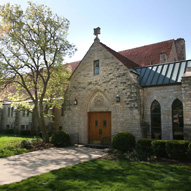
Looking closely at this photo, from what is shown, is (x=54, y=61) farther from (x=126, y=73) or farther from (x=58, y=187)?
(x=58, y=187)

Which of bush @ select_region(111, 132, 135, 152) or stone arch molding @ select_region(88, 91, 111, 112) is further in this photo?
stone arch molding @ select_region(88, 91, 111, 112)

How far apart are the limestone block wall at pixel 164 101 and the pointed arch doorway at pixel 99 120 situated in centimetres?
293

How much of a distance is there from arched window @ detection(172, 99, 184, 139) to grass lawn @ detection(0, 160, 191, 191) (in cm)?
386

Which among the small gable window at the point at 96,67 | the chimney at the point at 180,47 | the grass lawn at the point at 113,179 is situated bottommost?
the grass lawn at the point at 113,179

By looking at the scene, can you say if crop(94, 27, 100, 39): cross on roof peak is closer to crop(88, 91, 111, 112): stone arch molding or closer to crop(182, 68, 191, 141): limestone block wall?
crop(88, 91, 111, 112): stone arch molding

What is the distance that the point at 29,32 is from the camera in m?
14.1

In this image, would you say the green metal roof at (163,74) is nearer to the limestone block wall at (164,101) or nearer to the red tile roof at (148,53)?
the limestone block wall at (164,101)

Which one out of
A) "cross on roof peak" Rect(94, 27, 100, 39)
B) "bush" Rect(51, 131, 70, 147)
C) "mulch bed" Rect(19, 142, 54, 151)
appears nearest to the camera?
"mulch bed" Rect(19, 142, 54, 151)

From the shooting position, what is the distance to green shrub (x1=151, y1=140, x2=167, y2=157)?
31.3 ft

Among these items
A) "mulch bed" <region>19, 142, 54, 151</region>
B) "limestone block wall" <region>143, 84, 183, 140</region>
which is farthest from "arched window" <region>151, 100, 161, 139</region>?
"mulch bed" <region>19, 142, 54, 151</region>

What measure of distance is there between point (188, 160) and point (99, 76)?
8396 mm

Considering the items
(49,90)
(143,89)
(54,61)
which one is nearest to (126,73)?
(143,89)

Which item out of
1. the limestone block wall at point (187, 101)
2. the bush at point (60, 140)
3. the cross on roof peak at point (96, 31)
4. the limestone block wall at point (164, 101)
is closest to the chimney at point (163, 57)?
the cross on roof peak at point (96, 31)

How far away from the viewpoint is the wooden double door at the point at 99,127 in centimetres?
1400
